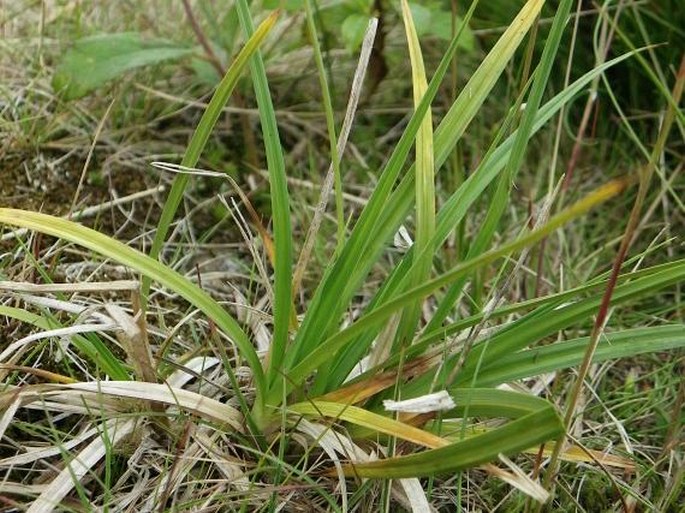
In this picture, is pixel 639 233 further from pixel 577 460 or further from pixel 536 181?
pixel 577 460

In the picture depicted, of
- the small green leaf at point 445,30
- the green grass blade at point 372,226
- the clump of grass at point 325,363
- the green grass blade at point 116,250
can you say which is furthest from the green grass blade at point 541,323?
the small green leaf at point 445,30

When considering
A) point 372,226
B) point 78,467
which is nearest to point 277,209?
point 372,226

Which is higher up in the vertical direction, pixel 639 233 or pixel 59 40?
pixel 59 40

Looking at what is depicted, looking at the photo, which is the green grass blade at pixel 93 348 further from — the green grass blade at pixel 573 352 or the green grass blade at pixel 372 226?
the green grass blade at pixel 573 352

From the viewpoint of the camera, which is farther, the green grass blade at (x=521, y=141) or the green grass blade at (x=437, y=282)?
the green grass blade at (x=521, y=141)

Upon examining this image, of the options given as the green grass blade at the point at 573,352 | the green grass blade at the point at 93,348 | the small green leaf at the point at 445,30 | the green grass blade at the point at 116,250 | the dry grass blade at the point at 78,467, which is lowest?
the green grass blade at the point at 573,352

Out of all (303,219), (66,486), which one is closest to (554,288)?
(303,219)
